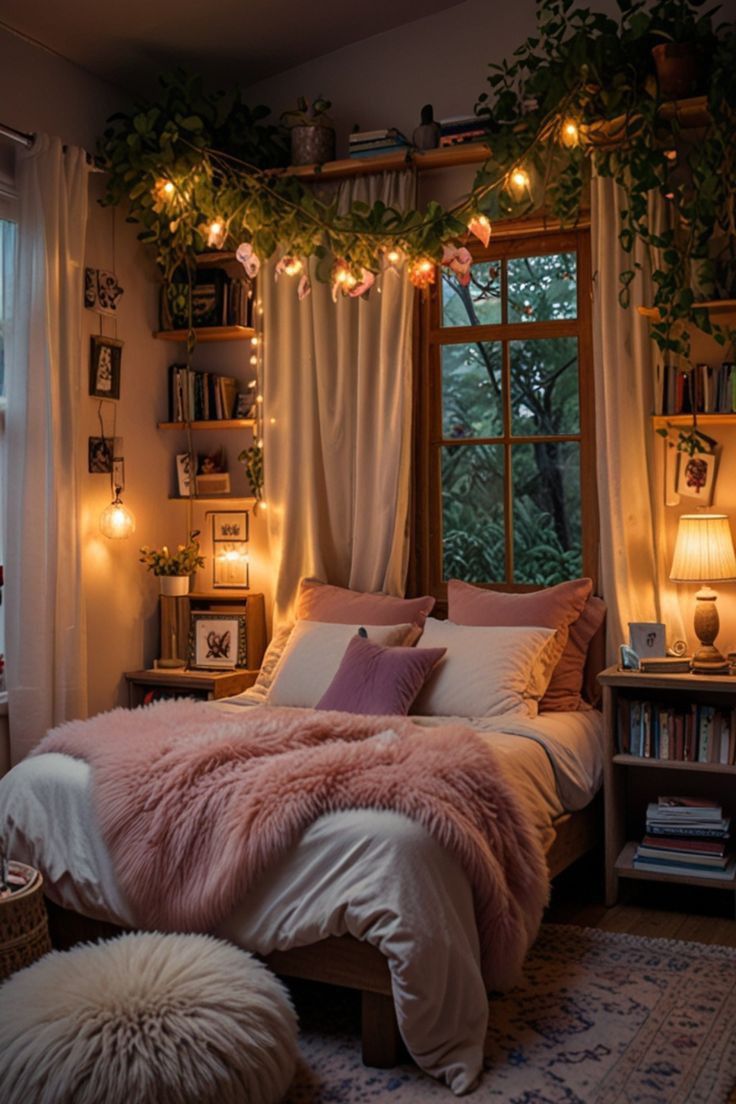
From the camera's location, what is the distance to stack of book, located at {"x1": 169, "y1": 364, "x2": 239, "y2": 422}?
501 cm

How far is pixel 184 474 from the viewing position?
16.7ft

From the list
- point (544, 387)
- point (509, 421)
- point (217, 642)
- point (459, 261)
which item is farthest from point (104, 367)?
point (544, 387)

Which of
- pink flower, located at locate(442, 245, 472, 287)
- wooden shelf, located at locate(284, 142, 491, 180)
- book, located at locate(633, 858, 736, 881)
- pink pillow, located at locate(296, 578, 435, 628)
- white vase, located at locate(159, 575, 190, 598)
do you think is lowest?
book, located at locate(633, 858, 736, 881)

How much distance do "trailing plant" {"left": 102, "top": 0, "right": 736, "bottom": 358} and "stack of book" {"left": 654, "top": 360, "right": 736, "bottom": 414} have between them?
12 cm

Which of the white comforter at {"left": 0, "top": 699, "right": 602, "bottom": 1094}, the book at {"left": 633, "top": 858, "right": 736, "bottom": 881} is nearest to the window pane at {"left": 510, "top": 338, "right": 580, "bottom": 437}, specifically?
the book at {"left": 633, "top": 858, "right": 736, "bottom": 881}

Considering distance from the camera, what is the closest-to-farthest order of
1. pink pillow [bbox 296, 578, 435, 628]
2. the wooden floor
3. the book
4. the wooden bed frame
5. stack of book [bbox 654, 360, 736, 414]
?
the wooden bed frame, the wooden floor, the book, stack of book [bbox 654, 360, 736, 414], pink pillow [bbox 296, 578, 435, 628]

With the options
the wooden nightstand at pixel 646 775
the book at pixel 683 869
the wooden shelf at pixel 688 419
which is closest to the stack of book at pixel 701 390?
the wooden shelf at pixel 688 419

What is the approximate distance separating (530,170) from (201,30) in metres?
1.38

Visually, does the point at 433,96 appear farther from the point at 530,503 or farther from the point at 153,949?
the point at 153,949

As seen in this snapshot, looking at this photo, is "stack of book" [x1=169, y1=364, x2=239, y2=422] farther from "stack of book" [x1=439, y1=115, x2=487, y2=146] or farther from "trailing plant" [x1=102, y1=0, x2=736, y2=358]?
"stack of book" [x1=439, y1=115, x2=487, y2=146]

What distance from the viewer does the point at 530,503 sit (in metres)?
4.61

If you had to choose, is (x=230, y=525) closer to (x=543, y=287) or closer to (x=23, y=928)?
(x=543, y=287)

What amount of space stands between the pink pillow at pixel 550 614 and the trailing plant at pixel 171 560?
4.01ft

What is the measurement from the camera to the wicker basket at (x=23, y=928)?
2777 millimetres
